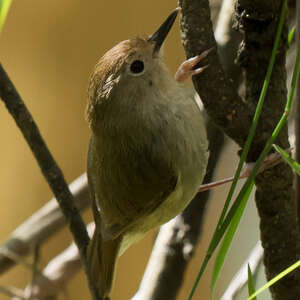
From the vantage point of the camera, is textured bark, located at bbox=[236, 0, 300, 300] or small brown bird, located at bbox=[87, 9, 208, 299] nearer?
textured bark, located at bbox=[236, 0, 300, 300]

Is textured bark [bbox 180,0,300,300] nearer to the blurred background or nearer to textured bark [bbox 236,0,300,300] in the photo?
textured bark [bbox 236,0,300,300]

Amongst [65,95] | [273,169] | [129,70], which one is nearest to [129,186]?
[129,70]

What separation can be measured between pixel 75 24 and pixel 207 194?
134cm

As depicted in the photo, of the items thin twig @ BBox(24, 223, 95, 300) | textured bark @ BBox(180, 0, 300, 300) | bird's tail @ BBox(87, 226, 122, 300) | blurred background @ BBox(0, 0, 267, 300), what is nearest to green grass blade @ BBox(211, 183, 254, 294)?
textured bark @ BBox(180, 0, 300, 300)

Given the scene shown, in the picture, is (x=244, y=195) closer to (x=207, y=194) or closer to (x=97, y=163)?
(x=97, y=163)

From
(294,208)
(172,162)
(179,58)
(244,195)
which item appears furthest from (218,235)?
(179,58)

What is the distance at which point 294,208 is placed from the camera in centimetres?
74

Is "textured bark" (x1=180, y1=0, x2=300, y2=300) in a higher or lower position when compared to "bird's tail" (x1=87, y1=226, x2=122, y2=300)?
higher

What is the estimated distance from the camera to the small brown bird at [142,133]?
0.90 meters

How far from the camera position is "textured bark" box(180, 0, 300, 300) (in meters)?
0.67

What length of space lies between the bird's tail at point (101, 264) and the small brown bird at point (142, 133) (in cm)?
2

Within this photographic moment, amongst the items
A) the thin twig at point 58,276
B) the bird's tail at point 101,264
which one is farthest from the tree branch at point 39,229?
the bird's tail at point 101,264

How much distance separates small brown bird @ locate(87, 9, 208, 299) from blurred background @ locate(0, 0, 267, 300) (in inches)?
45.3

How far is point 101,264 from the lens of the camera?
1036 millimetres
